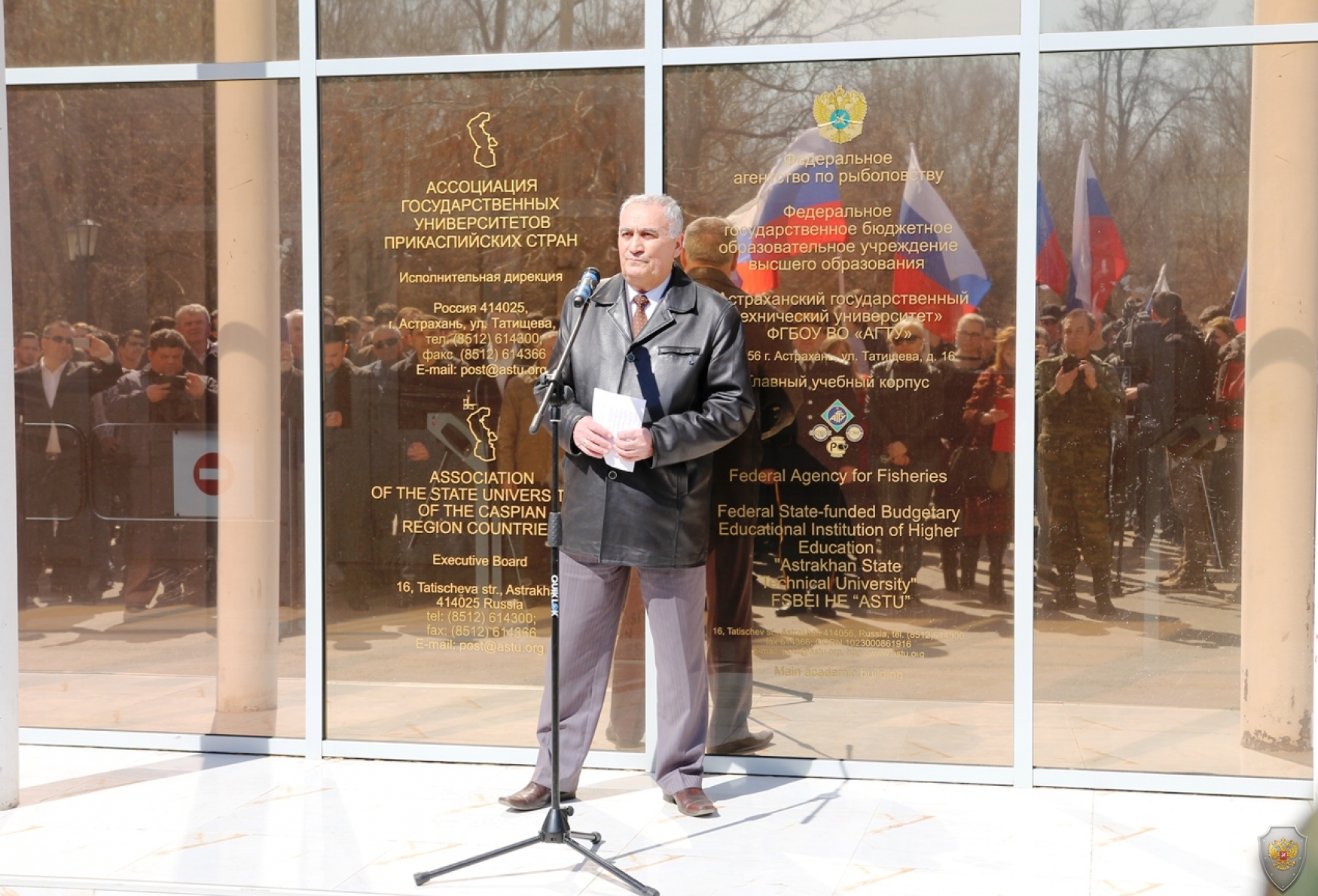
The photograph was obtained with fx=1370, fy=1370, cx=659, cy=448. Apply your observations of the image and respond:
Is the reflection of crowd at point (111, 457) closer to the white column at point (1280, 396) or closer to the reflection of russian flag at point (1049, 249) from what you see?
the reflection of russian flag at point (1049, 249)

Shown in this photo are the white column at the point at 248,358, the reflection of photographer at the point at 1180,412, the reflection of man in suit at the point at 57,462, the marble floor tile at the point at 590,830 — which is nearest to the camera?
the marble floor tile at the point at 590,830

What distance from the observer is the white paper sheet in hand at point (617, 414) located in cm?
468

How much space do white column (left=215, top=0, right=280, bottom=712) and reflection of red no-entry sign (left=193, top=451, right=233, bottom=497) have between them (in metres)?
0.03

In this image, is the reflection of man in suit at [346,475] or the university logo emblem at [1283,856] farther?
the reflection of man in suit at [346,475]

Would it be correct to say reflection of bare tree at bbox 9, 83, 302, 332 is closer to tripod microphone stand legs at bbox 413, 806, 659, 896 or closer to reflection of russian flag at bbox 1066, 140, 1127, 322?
tripod microphone stand legs at bbox 413, 806, 659, 896

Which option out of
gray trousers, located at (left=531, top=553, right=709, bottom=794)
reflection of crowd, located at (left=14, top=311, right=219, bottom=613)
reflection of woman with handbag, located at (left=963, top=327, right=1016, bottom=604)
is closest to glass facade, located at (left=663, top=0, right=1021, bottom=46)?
reflection of woman with handbag, located at (left=963, top=327, right=1016, bottom=604)

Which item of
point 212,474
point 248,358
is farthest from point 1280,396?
point 212,474

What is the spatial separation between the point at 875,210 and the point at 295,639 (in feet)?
9.67

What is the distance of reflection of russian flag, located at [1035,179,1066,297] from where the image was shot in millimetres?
5160

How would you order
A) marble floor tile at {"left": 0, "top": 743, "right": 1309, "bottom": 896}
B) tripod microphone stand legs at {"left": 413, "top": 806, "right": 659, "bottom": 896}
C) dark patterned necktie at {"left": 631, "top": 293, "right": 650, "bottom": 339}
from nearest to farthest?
tripod microphone stand legs at {"left": 413, "top": 806, "right": 659, "bottom": 896} → marble floor tile at {"left": 0, "top": 743, "right": 1309, "bottom": 896} → dark patterned necktie at {"left": 631, "top": 293, "right": 650, "bottom": 339}

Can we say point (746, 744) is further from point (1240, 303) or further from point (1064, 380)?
point (1240, 303)

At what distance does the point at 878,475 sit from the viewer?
17.5ft

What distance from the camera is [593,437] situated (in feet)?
15.4

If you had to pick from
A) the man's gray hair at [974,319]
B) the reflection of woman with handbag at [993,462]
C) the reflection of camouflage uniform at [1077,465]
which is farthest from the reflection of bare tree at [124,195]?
the reflection of camouflage uniform at [1077,465]
